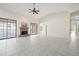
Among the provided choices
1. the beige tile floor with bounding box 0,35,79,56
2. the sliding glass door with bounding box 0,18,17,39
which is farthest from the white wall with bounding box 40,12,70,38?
the sliding glass door with bounding box 0,18,17,39

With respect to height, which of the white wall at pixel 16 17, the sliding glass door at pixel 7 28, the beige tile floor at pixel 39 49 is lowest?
the beige tile floor at pixel 39 49

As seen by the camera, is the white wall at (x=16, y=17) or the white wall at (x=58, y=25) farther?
the white wall at (x=58, y=25)

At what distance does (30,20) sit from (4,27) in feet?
19.3

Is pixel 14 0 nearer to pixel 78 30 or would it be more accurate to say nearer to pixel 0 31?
pixel 0 31

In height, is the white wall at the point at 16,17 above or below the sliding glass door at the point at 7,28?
above

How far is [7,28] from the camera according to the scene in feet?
34.6

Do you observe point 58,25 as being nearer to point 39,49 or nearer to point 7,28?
point 7,28

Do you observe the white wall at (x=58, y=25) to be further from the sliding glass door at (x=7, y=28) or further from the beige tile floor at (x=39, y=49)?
the sliding glass door at (x=7, y=28)

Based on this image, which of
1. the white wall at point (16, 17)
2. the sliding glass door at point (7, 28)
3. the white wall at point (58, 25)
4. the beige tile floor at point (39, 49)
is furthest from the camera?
the white wall at point (58, 25)

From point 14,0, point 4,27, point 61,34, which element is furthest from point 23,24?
point 14,0

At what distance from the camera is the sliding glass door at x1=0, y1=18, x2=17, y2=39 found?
9832 millimetres

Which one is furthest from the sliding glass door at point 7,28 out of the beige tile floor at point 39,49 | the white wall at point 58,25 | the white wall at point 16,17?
the white wall at point 58,25

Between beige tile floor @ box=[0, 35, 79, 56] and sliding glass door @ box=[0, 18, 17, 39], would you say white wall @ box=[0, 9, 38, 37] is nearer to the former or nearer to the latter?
sliding glass door @ box=[0, 18, 17, 39]

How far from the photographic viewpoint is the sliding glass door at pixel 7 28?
9.83 metres
